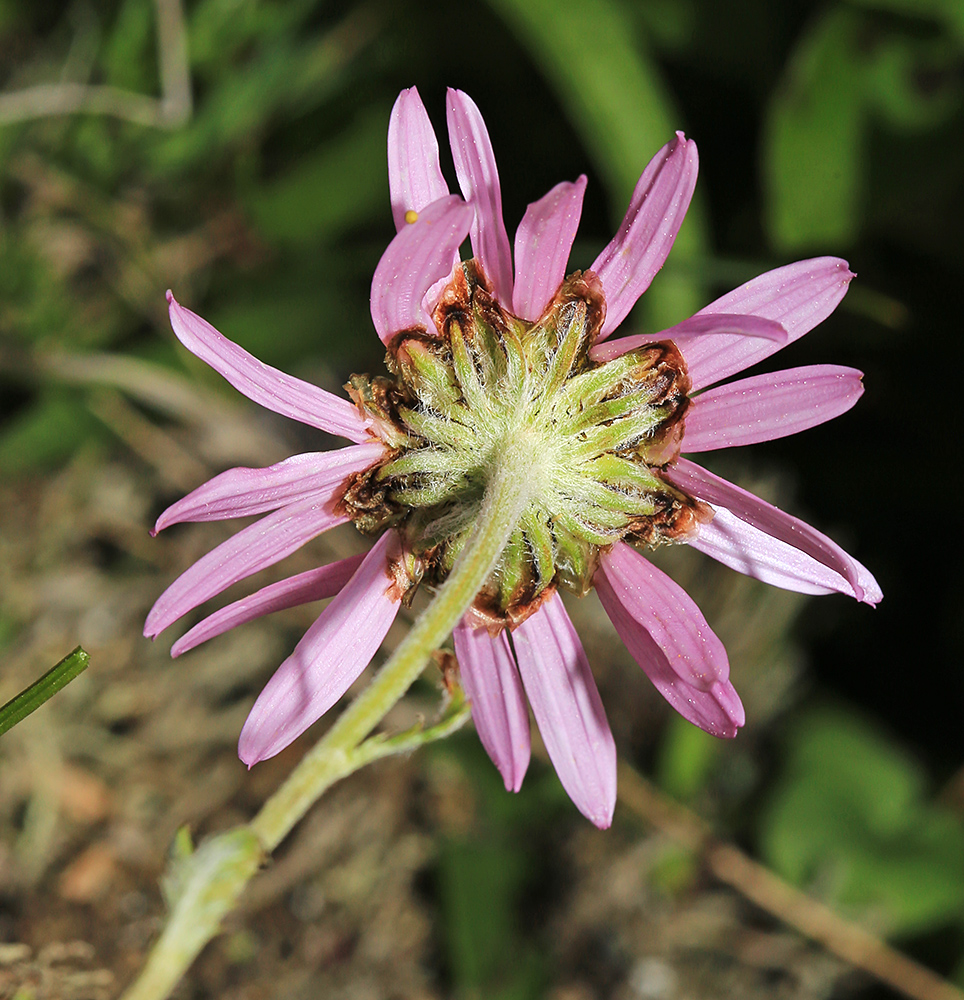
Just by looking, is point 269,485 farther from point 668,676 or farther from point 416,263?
point 668,676

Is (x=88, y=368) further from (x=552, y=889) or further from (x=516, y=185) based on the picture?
(x=552, y=889)

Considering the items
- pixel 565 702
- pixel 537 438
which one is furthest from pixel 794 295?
pixel 565 702

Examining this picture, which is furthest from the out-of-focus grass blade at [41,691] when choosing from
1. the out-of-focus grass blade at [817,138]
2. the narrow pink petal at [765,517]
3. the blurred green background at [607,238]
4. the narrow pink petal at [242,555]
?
the out-of-focus grass blade at [817,138]

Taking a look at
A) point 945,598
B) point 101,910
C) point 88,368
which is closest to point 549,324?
point 88,368

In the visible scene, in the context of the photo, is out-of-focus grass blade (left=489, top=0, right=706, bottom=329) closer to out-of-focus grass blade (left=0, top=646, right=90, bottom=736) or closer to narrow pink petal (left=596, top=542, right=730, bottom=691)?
narrow pink petal (left=596, top=542, right=730, bottom=691)

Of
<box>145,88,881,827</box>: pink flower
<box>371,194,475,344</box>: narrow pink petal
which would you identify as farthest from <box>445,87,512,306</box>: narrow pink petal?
<box>371,194,475,344</box>: narrow pink petal
